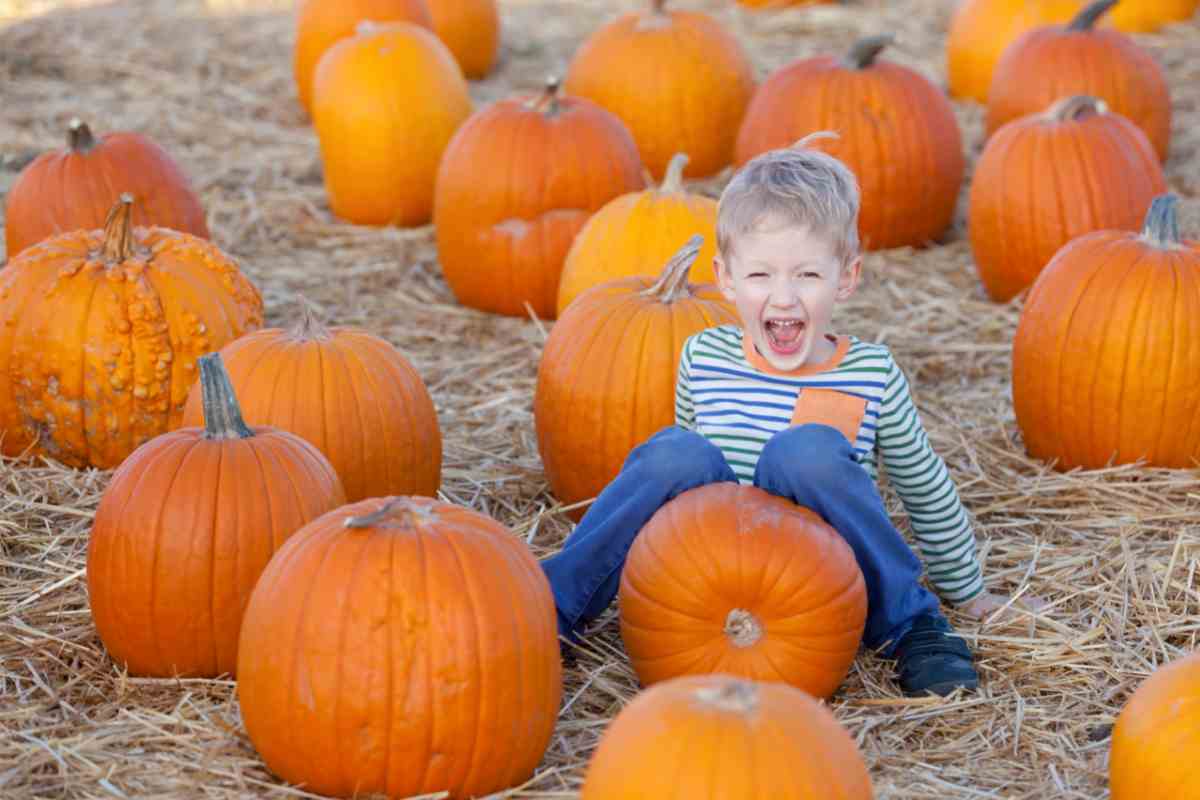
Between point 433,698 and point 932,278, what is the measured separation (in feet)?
13.3

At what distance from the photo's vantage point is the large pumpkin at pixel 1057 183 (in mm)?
5828

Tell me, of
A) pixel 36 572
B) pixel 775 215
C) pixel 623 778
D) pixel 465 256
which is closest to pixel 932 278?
pixel 465 256

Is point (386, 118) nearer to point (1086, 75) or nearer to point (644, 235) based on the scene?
point (644, 235)

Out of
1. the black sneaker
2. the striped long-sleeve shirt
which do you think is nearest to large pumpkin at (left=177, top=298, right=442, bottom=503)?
the striped long-sleeve shirt

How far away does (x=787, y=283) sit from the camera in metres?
3.57

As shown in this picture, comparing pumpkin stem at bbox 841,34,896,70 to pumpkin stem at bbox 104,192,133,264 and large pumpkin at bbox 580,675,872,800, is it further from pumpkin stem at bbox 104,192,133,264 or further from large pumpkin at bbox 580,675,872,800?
large pumpkin at bbox 580,675,872,800

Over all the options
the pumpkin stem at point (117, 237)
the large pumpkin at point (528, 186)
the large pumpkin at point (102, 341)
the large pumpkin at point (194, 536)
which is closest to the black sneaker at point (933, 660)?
the large pumpkin at point (194, 536)

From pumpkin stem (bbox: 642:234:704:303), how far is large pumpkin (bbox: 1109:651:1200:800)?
6.02 ft

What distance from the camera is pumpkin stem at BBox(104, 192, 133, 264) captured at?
4684mm

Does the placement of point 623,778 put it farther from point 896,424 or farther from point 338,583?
point 896,424

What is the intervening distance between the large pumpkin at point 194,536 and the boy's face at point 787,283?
1072 mm

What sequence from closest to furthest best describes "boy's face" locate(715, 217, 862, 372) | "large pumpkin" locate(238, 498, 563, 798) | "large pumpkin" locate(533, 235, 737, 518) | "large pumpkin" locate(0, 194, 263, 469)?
"large pumpkin" locate(238, 498, 563, 798) → "boy's face" locate(715, 217, 862, 372) → "large pumpkin" locate(533, 235, 737, 518) → "large pumpkin" locate(0, 194, 263, 469)

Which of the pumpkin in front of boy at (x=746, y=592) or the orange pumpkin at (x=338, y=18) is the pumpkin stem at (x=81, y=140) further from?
the pumpkin in front of boy at (x=746, y=592)

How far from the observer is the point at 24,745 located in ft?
10.8
